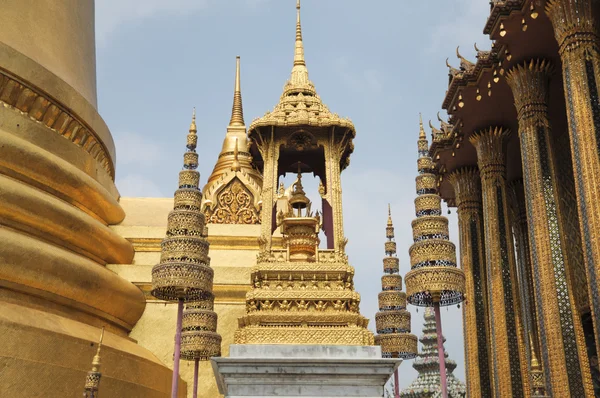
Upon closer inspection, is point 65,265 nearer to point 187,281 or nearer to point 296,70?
point 187,281

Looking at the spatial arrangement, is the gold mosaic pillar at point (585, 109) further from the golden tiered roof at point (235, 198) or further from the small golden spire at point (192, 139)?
the golden tiered roof at point (235, 198)

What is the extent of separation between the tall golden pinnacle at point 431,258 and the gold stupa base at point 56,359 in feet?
16.6

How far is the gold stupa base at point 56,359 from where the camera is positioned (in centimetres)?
905

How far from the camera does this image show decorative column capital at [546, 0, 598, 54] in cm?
1056

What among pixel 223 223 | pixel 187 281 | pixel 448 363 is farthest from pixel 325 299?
pixel 448 363

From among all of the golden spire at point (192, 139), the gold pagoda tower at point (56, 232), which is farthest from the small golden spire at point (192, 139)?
the gold pagoda tower at point (56, 232)

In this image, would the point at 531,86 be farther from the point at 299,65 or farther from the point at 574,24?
the point at 299,65

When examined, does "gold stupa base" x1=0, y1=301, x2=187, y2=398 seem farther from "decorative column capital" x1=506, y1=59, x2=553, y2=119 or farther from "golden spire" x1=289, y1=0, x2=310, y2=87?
"decorative column capital" x1=506, y1=59, x2=553, y2=119

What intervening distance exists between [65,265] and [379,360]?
595 cm

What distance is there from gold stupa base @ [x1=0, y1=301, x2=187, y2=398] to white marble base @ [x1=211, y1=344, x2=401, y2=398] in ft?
11.5

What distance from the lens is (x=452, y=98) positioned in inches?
573

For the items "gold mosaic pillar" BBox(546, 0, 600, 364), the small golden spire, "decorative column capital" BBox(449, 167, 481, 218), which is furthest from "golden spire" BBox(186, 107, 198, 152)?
"decorative column capital" BBox(449, 167, 481, 218)

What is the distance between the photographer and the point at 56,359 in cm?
964

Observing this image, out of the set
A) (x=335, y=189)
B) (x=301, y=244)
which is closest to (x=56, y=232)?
(x=301, y=244)
